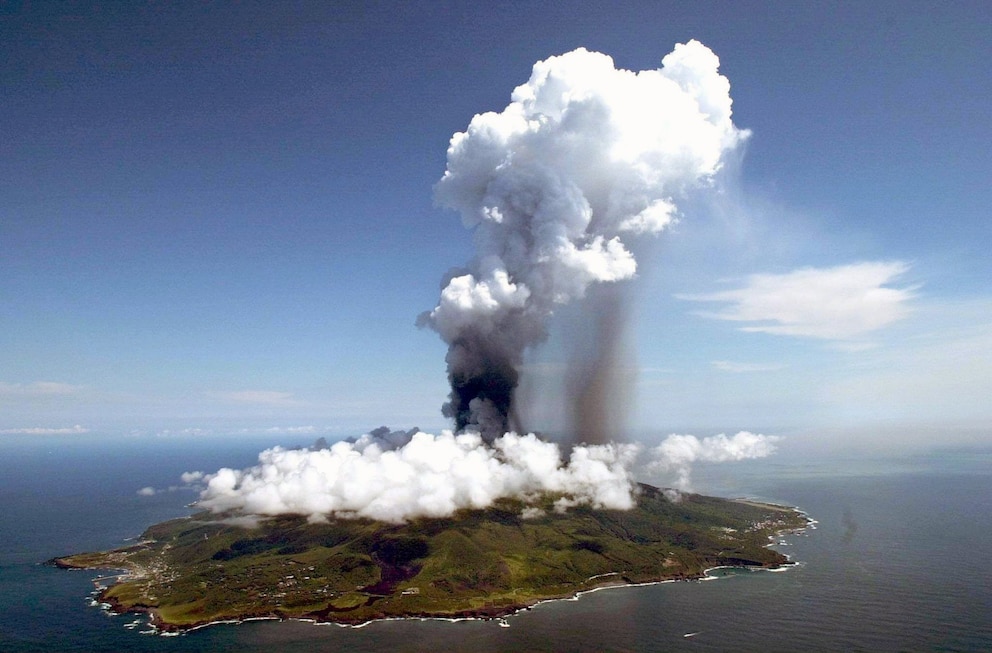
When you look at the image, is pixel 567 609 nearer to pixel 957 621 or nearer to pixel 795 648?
pixel 795 648

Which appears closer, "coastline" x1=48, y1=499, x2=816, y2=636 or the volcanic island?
"coastline" x1=48, y1=499, x2=816, y2=636

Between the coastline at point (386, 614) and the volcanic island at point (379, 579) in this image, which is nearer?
the coastline at point (386, 614)

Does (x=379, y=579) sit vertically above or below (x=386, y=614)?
above

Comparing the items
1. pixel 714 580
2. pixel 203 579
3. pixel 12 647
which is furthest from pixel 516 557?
pixel 12 647

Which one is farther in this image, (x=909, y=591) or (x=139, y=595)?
(x=139, y=595)

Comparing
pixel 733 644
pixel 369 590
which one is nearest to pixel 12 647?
pixel 369 590

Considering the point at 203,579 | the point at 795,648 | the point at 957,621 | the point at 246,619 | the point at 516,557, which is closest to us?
the point at 795,648

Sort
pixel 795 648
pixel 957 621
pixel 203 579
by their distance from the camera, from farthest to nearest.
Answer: pixel 203 579 → pixel 957 621 → pixel 795 648

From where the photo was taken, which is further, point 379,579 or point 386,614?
point 379,579

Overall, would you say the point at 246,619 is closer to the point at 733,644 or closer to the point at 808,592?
the point at 733,644
